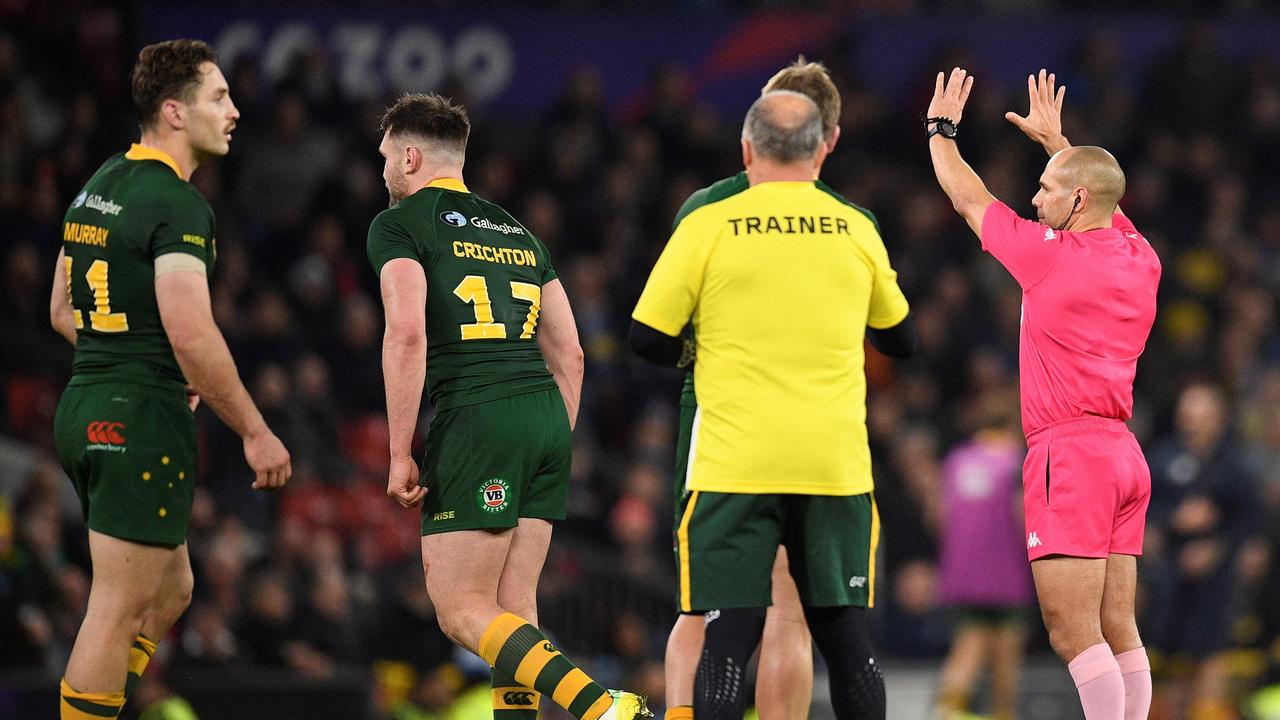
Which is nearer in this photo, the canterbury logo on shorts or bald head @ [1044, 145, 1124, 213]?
the canterbury logo on shorts

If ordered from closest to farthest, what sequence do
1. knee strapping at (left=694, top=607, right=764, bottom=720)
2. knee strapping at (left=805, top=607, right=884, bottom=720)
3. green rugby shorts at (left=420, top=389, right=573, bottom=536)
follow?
knee strapping at (left=694, top=607, right=764, bottom=720) → knee strapping at (left=805, top=607, right=884, bottom=720) → green rugby shorts at (left=420, top=389, right=573, bottom=536)

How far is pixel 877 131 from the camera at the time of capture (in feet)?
56.1

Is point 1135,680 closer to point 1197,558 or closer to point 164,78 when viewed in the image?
point 164,78

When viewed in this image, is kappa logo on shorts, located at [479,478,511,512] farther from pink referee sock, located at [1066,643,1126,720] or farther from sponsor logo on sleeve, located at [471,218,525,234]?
pink referee sock, located at [1066,643,1126,720]

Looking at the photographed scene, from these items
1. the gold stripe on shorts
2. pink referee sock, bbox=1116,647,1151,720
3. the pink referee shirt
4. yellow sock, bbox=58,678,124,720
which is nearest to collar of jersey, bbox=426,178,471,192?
the gold stripe on shorts

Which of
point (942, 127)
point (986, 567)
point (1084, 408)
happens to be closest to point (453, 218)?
point (942, 127)

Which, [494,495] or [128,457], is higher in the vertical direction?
[128,457]

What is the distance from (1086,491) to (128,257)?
12.2 ft

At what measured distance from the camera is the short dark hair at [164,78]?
625cm

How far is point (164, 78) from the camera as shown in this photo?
6254mm

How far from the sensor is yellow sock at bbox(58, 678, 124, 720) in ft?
19.7

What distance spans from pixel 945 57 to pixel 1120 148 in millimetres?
2192

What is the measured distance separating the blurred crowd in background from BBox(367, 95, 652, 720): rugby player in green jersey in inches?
159

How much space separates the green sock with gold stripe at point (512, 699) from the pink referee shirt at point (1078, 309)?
228cm
